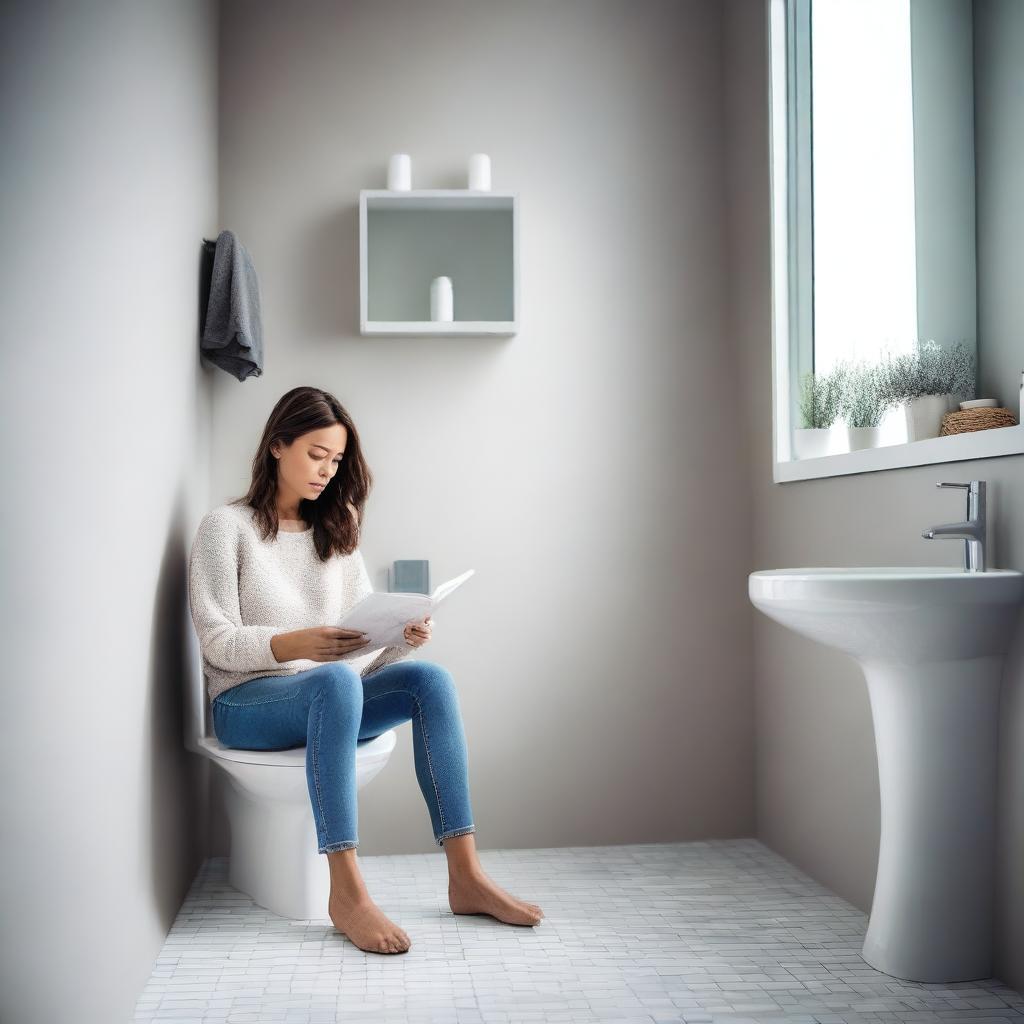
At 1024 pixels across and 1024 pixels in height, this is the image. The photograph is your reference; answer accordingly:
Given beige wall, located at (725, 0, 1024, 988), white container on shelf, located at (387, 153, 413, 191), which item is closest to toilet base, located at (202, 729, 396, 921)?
beige wall, located at (725, 0, 1024, 988)

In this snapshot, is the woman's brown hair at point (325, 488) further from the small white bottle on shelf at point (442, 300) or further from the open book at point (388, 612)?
the small white bottle on shelf at point (442, 300)

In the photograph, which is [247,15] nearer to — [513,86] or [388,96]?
[388,96]

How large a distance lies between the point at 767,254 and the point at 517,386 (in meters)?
0.71

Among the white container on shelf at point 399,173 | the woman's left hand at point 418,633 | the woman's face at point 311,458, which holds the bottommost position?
the woman's left hand at point 418,633

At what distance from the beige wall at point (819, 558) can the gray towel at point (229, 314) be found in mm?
1267

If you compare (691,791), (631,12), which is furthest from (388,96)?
(691,791)

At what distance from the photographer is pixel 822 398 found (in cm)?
238

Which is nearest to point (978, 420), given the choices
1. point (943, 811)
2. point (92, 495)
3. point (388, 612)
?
point (943, 811)

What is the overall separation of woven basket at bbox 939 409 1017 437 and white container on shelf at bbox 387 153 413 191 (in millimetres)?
1445

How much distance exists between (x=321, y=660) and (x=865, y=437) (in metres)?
1.24

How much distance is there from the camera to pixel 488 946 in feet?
6.41

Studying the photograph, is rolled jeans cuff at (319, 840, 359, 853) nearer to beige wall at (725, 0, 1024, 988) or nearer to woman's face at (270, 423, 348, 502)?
woman's face at (270, 423, 348, 502)

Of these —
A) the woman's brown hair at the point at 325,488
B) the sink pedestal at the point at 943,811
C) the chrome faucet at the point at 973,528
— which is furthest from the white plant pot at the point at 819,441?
the woman's brown hair at the point at 325,488

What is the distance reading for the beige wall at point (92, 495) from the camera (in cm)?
123
